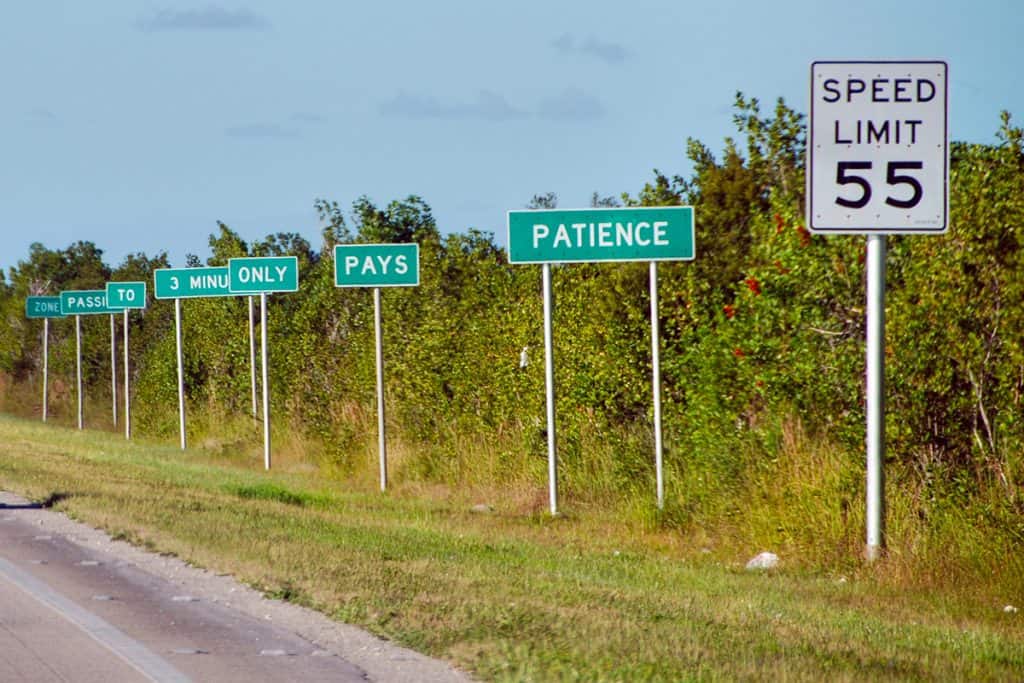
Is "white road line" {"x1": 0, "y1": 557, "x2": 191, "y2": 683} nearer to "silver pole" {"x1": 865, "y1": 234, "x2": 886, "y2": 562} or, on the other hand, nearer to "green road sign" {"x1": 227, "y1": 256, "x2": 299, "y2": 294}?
"silver pole" {"x1": 865, "y1": 234, "x2": 886, "y2": 562}

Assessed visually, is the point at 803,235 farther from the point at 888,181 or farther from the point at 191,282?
the point at 191,282

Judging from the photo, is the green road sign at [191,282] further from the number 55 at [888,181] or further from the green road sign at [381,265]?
the number 55 at [888,181]

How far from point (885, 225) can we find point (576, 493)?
8.49 meters

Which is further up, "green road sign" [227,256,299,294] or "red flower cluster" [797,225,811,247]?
"red flower cluster" [797,225,811,247]

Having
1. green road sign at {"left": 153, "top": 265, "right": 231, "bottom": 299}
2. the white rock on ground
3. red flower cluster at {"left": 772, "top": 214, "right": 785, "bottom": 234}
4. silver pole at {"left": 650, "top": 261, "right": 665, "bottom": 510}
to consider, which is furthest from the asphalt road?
green road sign at {"left": 153, "top": 265, "right": 231, "bottom": 299}

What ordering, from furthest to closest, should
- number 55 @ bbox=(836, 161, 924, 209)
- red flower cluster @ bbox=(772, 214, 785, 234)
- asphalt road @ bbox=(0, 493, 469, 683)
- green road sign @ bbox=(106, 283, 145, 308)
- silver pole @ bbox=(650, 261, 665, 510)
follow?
green road sign @ bbox=(106, 283, 145, 308) < silver pole @ bbox=(650, 261, 665, 510) < red flower cluster @ bbox=(772, 214, 785, 234) < number 55 @ bbox=(836, 161, 924, 209) < asphalt road @ bbox=(0, 493, 469, 683)

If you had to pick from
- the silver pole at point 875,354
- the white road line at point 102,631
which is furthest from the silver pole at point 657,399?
the white road line at point 102,631

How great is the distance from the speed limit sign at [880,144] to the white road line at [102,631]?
5.64 metres

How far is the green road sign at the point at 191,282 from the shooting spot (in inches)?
1180

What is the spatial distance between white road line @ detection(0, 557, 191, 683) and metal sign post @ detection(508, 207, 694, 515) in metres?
6.83

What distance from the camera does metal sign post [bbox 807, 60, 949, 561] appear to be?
38.2 ft

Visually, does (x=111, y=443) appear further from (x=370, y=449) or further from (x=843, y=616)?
(x=843, y=616)

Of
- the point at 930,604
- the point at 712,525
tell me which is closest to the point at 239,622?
the point at 930,604

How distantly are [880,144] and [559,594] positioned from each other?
396cm
